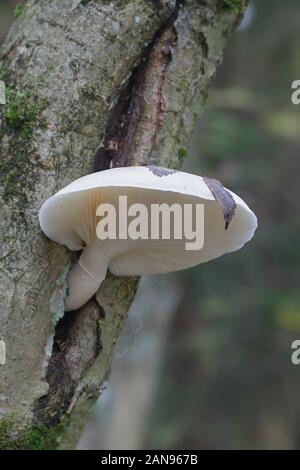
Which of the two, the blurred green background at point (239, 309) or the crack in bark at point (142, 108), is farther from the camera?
the blurred green background at point (239, 309)

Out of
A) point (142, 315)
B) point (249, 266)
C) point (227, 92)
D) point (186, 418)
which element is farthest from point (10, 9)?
point (186, 418)

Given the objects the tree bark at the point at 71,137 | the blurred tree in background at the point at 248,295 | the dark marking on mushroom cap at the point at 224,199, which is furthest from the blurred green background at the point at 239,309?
the dark marking on mushroom cap at the point at 224,199

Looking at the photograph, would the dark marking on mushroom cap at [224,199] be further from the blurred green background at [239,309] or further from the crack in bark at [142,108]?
the blurred green background at [239,309]

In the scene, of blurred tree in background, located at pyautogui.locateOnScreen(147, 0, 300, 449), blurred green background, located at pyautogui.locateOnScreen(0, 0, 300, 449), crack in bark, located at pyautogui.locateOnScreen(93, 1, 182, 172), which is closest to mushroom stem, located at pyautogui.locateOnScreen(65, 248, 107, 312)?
crack in bark, located at pyautogui.locateOnScreen(93, 1, 182, 172)

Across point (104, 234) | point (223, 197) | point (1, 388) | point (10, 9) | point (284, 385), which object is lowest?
point (284, 385)

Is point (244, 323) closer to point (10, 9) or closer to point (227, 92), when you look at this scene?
point (227, 92)

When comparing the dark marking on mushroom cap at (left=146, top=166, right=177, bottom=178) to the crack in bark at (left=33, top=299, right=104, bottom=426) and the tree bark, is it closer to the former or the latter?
the tree bark
